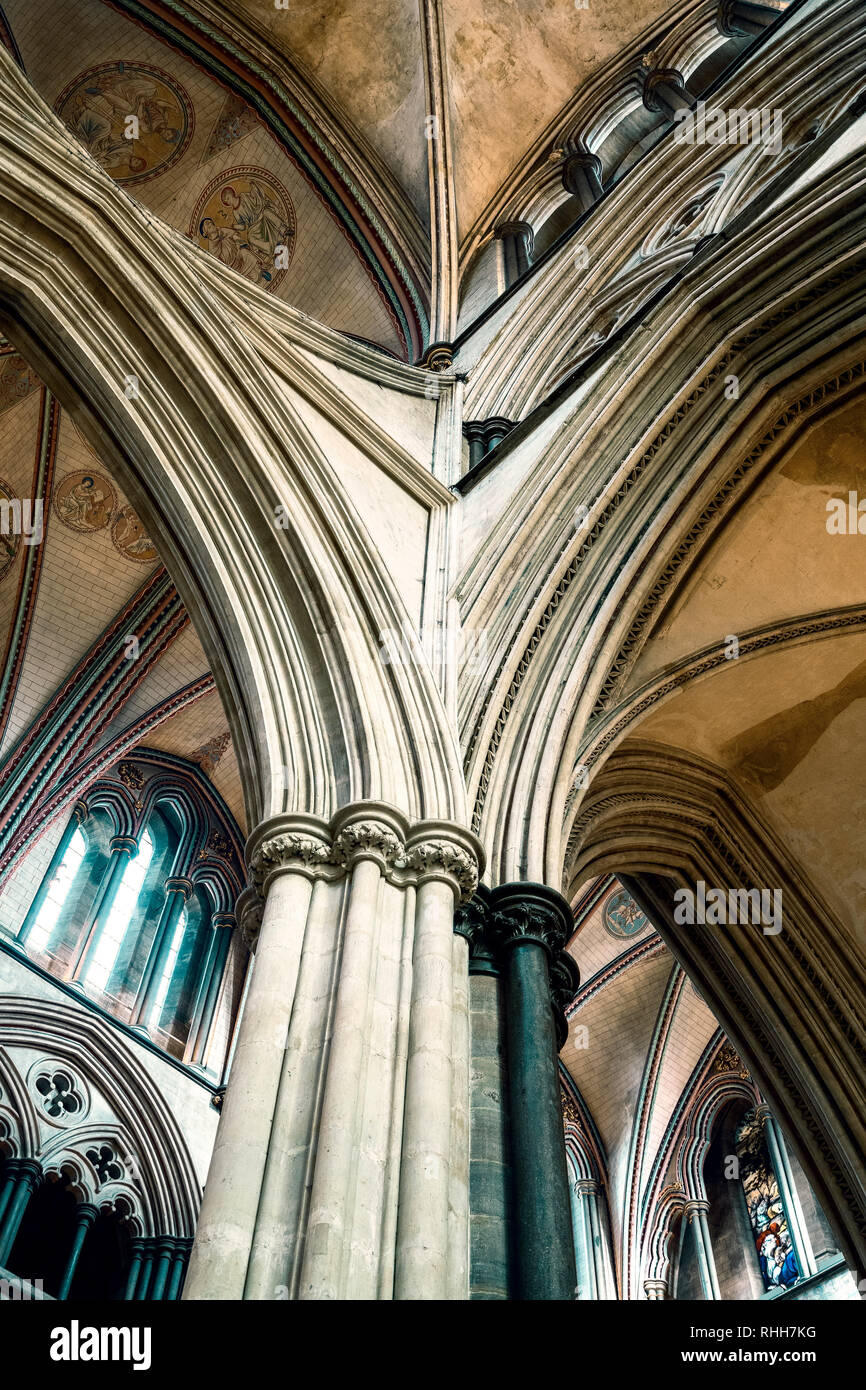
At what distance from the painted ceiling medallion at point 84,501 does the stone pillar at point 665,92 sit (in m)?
5.86

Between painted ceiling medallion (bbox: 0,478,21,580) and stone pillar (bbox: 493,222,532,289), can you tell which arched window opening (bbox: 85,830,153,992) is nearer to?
painted ceiling medallion (bbox: 0,478,21,580)

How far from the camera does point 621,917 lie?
1186 centimetres

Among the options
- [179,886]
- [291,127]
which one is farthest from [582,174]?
[179,886]

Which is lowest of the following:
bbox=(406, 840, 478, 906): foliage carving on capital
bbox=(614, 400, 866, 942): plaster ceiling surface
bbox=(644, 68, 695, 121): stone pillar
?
bbox=(406, 840, 478, 906): foliage carving on capital

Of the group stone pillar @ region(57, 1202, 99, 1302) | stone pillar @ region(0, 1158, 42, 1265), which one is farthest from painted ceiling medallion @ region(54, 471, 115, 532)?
stone pillar @ region(57, 1202, 99, 1302)

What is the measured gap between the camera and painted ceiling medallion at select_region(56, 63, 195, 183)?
1118cm

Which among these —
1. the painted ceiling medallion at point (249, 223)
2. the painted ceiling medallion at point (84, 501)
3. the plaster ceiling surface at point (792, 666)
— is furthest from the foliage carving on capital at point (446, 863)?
the painted ceiling medallion at point (249, 223)

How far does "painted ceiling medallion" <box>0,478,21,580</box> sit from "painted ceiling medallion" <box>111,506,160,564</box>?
2.79 ft

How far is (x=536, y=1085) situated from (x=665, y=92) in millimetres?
9649

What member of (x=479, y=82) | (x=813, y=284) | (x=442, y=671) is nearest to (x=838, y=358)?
(x=813, y=284)

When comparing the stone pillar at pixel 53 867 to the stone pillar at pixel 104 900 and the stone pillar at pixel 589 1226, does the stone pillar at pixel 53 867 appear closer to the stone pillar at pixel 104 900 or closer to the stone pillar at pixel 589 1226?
the stone pillar at pixel 104 900

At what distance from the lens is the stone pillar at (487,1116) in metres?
3.58

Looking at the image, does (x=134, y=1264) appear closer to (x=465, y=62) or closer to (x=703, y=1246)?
(x=703, y=1246)
